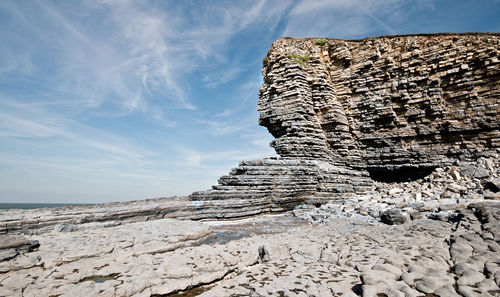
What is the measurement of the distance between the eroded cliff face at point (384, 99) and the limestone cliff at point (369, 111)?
0.20 ft

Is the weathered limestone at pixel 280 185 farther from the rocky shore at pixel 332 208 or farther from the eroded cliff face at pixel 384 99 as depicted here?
the eroded cliff face at pixel 384 99

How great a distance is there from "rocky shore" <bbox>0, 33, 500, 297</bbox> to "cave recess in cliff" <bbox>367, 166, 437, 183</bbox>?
8cm

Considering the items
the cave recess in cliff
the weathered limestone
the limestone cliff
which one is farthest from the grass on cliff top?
the cave recess in cliff

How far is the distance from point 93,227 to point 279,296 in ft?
26.3

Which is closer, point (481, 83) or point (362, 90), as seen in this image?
point (481, 83)

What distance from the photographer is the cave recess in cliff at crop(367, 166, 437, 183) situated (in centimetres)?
1706

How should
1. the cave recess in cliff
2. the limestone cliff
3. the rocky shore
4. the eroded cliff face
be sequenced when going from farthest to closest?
1. the cave recess in cliff
2. the eroded cliff face
3. the limestone cliff
4. the rocky shore

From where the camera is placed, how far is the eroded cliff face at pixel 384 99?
623 inches

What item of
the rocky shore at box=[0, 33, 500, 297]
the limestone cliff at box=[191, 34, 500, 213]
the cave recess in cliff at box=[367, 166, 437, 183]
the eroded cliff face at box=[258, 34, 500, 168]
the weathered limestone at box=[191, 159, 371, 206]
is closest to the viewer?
the rocky shore at box=[0, 33, 500, 297]

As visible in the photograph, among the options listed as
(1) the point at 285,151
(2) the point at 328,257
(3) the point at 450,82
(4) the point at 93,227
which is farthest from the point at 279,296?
(3) the point at 450,82

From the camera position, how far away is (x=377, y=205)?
477 inches

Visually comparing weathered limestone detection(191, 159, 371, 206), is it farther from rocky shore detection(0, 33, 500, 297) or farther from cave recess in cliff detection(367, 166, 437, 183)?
cave recess in cliff detection(367, 166, 437, 183)

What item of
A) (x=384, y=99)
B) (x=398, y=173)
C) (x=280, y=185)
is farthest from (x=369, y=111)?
(x=280, y=185)

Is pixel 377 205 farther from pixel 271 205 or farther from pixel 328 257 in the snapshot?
pixel 328 257
